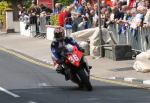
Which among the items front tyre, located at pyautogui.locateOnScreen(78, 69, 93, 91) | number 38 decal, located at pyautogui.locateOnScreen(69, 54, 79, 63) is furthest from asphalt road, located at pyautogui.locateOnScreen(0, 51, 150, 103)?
number 38 decal, located at pyautogui.locateOnScreen(69, 54, 79, 63)

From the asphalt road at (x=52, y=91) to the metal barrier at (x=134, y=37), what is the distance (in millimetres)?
3346

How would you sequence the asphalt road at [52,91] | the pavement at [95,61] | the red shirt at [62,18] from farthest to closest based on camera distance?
the red shirt at [62,18] → the pavement at [95,61] → the asphalt road at [52,91]

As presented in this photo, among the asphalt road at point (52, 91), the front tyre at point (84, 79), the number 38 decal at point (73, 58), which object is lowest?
the asphalt road at point (52, 91)

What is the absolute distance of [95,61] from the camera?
21484 mm

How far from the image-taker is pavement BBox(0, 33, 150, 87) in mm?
17205

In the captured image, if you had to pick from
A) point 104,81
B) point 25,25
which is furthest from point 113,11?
point 25,25

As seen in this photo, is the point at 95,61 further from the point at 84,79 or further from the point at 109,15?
the point at 84,79

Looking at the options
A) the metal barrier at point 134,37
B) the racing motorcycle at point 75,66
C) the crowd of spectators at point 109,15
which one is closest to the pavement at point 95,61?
the metal barrier at point 134,37

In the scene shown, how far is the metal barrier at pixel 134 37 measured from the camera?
2044 cm

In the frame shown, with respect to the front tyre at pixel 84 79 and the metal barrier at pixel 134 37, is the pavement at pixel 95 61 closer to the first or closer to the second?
the metal barrier at pixel 134 37

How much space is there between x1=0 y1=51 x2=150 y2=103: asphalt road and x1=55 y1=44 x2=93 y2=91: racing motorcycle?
0.28m

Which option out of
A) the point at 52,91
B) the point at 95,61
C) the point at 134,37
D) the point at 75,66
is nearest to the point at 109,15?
the point at 134,37

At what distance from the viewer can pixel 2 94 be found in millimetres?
14836

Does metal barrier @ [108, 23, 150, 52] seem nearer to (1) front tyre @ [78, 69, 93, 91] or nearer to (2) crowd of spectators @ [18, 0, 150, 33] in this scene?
(2) crowd of spectators @ [18, 0, 150, 33]
